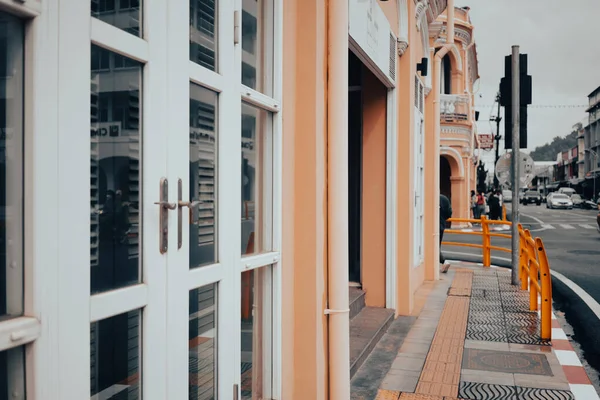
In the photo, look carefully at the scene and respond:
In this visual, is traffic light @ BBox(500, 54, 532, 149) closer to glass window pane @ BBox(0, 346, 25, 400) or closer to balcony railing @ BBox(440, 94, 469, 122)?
glass window pane @ BBox(0, 346, 25, 400)

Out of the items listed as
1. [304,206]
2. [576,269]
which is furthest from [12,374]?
[576,269]

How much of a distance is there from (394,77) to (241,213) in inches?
173

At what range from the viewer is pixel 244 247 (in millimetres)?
3113

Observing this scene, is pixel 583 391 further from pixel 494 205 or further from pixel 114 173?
pixel 494 205

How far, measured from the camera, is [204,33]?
2.60m

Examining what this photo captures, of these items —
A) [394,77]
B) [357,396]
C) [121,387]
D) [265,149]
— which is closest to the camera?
[121,387]

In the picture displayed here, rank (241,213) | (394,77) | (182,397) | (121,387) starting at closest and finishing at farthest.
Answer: (121,387) < (182,397) < (241,213) < (394,77)

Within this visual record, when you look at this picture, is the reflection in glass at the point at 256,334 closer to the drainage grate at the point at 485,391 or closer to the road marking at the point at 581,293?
the drainage grate at the point at 485,391

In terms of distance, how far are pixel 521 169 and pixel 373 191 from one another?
429 centimetres

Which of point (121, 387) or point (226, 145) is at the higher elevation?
point (226, 145)

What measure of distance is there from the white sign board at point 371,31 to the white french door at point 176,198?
1685mm

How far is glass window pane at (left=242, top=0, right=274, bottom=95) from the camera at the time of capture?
306 cm

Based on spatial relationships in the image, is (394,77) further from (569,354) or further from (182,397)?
(182,397)

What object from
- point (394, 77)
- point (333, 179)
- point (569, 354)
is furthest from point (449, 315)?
point (333, 179)
